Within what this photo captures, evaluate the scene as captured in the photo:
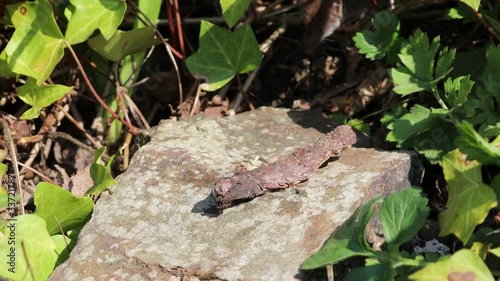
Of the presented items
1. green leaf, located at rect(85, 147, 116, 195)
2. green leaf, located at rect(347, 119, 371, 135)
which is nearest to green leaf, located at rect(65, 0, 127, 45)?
green leaf, located at rect(85, 147, 116, 195)

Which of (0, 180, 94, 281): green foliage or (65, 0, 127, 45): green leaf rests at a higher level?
(65, 0, 127, 45): green leaf

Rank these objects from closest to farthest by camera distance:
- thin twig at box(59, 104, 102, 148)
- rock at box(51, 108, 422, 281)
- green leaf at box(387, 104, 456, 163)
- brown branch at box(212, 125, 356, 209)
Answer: rock at box(51, 108, 422, 281) → brown branch at box(212, 125, 356, 209) → green leaf at box(387, 104, 456, 163) → thin twig at box(59, 104, 102, 148)

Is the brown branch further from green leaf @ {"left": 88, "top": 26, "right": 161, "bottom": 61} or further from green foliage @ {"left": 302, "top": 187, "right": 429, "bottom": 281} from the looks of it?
green leaf @ {"left": 88, "top": 26, "right": 161, "bottom": 61}

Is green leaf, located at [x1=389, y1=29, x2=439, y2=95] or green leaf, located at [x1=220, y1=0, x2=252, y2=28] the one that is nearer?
green leaf, located at [x1=389, y1=29, x2=439, y2=95]

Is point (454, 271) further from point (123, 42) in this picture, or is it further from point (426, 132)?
point (123, 42)

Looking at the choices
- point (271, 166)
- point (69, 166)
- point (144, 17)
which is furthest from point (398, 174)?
point (69, 166)

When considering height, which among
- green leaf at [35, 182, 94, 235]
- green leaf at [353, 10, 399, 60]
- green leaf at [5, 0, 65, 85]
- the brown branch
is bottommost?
green leaf at [35, 182, 94, 235]

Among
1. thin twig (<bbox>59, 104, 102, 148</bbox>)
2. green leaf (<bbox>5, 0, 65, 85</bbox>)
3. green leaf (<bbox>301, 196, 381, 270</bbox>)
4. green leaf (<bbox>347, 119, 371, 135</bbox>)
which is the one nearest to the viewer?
green leaf (<bbox>301, 196, 381, 270</bbox>)

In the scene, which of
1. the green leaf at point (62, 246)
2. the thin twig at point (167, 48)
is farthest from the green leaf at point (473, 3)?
the green leaf at point (62, 246)
